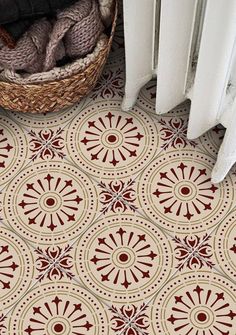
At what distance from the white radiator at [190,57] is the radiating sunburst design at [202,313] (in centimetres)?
20

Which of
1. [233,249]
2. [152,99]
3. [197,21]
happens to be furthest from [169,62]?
[233,249]

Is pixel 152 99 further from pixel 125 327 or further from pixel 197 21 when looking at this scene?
pixel 125 327

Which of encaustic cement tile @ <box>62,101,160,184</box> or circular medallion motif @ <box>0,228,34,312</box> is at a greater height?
encaustic cement tile @ <box>62,101,160,184</box>

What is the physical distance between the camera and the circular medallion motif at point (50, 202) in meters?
1.20

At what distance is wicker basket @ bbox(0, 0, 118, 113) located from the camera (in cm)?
115

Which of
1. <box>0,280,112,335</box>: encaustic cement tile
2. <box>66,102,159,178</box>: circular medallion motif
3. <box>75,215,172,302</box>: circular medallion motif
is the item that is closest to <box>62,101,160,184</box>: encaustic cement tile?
<box>66,102,159,178</box>: circular medallion motif

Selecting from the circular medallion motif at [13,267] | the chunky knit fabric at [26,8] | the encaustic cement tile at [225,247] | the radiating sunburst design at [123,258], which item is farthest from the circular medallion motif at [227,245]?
the chunky knit fabric at [26,8]

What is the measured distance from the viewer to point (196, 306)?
1136 millimetres

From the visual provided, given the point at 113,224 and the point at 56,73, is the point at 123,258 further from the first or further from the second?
the point at 56,73

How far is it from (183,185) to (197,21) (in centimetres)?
31

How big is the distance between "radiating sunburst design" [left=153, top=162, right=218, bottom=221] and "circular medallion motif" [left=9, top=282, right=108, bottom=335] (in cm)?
21

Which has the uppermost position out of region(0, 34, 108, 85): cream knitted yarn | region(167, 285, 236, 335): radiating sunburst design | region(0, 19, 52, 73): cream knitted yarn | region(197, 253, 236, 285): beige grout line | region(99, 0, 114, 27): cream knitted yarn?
region(99, 0, 114, 27): cream knitted yarn

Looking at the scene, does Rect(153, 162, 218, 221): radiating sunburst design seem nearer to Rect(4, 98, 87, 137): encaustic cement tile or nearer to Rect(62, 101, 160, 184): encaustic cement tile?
Rect(62, 101, 160, 184): encaustic cement tile

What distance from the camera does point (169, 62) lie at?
1090 millimetres
